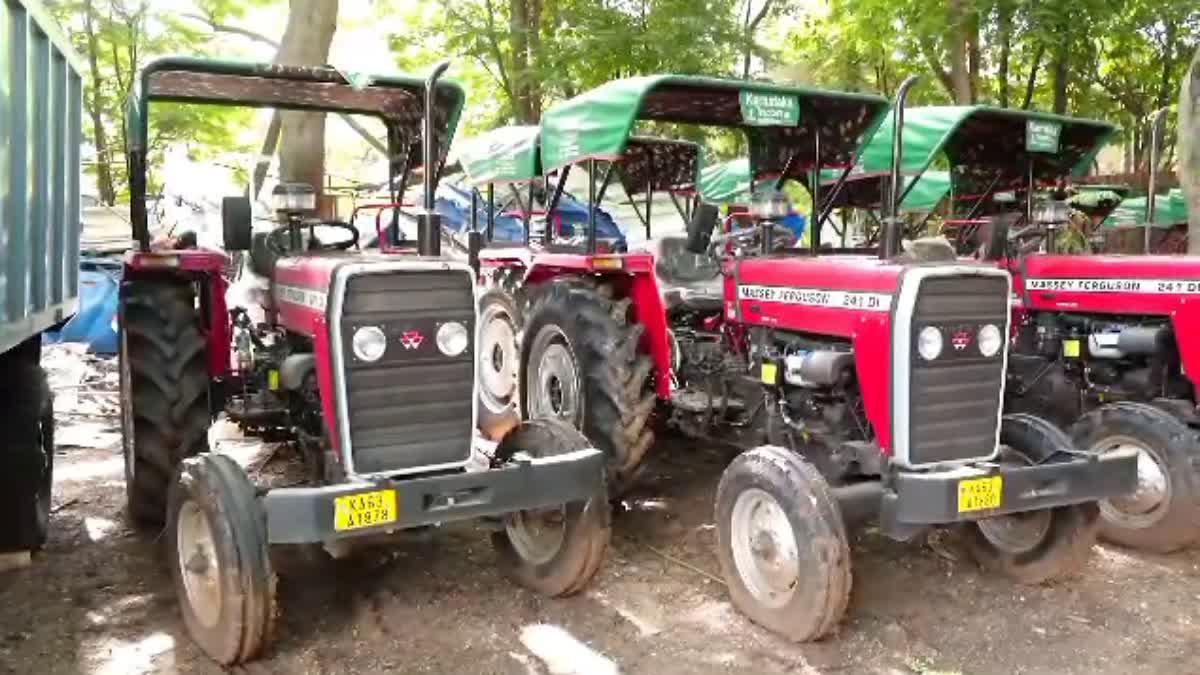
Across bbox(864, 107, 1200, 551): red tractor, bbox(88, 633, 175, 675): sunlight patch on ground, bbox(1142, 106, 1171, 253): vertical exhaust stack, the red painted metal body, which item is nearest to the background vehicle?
bbox(88, 633, 175, 675): sunlight patch on ground

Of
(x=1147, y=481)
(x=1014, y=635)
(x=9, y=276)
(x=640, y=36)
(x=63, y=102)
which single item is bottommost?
(x=1014, y=635)

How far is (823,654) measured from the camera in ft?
12.5

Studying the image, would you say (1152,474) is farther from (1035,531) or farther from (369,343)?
(369,343)

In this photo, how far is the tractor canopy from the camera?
6980 millimetres

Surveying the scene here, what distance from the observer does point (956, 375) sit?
4.12 m

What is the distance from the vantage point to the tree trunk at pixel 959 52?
13102 mm

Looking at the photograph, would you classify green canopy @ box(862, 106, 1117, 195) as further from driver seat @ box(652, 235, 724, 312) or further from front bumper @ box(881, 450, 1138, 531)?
front bumper @ box(881, 450, 1138, 531)

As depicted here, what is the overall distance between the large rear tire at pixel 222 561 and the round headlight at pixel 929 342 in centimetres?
249

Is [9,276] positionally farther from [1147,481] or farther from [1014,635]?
[1147,481]

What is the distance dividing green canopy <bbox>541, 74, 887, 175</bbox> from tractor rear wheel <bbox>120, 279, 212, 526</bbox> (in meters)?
2.11

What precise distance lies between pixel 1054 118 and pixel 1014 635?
12.0ft

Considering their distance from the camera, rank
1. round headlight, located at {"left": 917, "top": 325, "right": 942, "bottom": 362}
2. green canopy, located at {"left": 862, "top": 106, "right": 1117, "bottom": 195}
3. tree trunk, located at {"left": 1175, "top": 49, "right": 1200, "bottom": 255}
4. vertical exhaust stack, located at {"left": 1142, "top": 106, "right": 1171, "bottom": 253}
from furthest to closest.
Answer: tree trunk, located at {"left": 1175, "top": 49, "right": 1200, "bottom": 255}
green canopy, located at {"left": 862, "top": 106, "right": 1117, "bottom": 195}
vertical exhaust stack, located at {"left": 1142, "top": 106, "right": 1171, "bottom": 253}
round headlight, located at {"left": 917, "top": 325, "right": 942, "bottom": 362}

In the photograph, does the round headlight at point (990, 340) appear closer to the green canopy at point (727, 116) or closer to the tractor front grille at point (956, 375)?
the tractor front grille at point (956, 375)

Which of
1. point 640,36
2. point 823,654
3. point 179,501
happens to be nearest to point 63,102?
point 179,501
